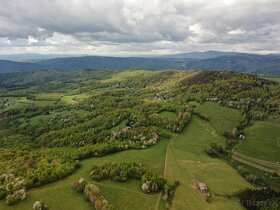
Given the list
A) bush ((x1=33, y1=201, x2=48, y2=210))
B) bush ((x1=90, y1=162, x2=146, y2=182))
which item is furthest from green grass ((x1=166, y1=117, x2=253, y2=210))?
bush ((x1=33, y1=201, x2=48, y2=210))

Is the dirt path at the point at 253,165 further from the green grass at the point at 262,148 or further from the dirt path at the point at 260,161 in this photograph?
the green grass at the point at 262,148

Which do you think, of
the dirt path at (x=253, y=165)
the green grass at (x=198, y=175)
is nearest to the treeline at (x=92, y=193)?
the green grass at (x=198, y=175)

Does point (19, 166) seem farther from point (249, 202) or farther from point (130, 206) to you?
point (249, 202)

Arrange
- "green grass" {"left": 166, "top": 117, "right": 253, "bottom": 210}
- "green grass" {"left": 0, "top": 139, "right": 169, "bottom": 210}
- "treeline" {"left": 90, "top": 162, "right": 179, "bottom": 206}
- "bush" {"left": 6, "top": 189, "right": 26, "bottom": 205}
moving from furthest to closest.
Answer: "treeline" {"left": 90, "top": 162, "right": 179, "bottom": 206}, "green grass" {"left": 166, "top": 117, "right": 253, "bottom": 210}, "bush" {"left": 6, "top": 189, "right": 26, "bottom": 205}, "green grass" {"left": 0, "top": 139, "right": 169, "bottom": 210}

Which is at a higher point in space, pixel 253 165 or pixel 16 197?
pixel 16 197

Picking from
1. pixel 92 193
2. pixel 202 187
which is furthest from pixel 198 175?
pixel 92 193

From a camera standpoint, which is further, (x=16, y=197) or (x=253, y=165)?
(x=253, y=165)

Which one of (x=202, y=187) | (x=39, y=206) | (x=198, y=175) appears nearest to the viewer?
(x=39, y=206)

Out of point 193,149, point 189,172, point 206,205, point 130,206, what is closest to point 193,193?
point 206,205

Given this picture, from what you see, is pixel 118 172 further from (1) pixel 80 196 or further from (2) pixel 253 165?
(2) pixel 253 165

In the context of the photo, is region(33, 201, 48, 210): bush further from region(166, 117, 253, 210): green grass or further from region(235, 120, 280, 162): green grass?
region(235, 120, 280, 162): green grass
